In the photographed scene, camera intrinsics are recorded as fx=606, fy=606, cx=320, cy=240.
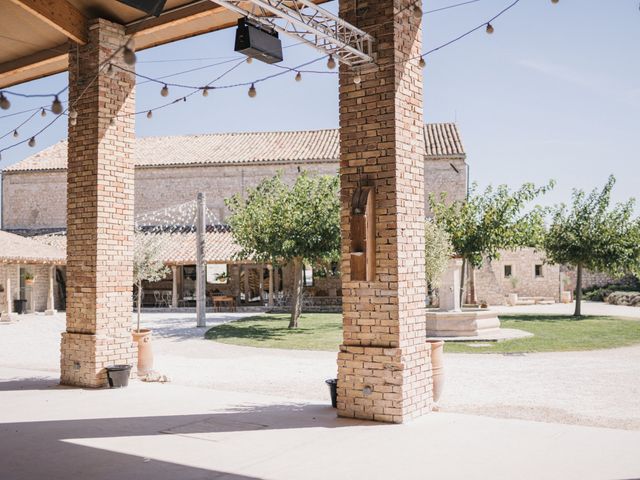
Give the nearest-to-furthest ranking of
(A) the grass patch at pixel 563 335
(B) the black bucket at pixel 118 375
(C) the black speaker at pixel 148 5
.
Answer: (C) the black speaker at pixel 148 5 → (B) the black bucket at pixel 118 375 → (A) the grass patch at pixel 563 335

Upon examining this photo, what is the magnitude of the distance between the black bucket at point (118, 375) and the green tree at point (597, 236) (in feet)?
65.6

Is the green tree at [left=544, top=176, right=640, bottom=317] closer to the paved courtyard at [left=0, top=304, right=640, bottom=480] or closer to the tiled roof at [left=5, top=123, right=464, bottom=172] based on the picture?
the tiled roof at [left=5, top=123, right=464, bottom=172]

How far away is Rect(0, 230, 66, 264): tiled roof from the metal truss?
71.3 feet

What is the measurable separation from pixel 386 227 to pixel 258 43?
243cm

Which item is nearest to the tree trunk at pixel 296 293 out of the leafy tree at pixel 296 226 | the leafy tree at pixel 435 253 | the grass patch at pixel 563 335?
the leafy tree at pixel 296 226

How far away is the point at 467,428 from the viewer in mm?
6039

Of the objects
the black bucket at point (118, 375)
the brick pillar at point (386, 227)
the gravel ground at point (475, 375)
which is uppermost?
the brick pillar at point (386, 227)

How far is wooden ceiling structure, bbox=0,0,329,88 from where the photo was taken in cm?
816

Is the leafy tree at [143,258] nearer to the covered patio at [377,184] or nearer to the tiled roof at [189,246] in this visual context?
the covered patio at [377,184]

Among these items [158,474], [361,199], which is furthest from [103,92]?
[158,474]

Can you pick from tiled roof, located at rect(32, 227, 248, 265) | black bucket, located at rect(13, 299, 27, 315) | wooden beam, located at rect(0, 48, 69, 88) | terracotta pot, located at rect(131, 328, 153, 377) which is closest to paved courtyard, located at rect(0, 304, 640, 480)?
terracotta pot, located at rect(131, 328, 153, 377)

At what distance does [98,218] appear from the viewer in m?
8.62

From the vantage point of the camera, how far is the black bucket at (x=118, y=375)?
332 inches

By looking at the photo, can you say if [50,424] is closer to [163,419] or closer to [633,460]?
[163,419]
